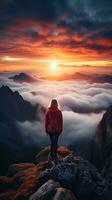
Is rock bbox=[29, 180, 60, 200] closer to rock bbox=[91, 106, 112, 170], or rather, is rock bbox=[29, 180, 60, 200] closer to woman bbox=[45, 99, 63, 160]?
woman bbox=[45, 99, 63, 160]

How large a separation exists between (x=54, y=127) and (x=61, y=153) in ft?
19.2

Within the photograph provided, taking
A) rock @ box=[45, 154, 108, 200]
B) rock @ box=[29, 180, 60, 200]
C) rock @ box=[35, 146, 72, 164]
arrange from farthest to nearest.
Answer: rock @ box=[35, 146, 72, 164], rock @ box=[45, 154, 108, 200], rock @ box=[29, 180, 60, 200]

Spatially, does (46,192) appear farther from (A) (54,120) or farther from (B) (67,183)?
(A) (54,120)

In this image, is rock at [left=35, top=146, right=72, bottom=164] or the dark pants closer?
the dark pants

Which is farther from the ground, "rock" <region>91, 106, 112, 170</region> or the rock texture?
"rock" <region>91, 106, 112, 170</region>

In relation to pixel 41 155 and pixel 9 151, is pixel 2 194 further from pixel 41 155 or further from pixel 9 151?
pixel 9 151

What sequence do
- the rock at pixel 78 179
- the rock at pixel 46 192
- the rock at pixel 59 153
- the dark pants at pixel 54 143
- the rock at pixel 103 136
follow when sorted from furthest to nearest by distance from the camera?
the rock at pixel 103 136, the rock at pixel 59 153, the dark pants at pixel 54 143, the rock at pixel 78 179, the rock at pixel 46 192

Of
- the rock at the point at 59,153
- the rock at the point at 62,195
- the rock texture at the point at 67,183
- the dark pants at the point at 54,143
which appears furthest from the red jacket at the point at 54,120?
the rock at the point at 62,195

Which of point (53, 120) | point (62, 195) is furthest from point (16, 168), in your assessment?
point (62, 195)

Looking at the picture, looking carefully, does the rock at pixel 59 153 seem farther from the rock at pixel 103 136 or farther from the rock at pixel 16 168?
the rock at pixel 103 136

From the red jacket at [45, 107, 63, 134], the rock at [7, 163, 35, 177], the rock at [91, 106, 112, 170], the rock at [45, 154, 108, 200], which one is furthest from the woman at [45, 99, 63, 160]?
the rock at [91, 106, 112, 170]

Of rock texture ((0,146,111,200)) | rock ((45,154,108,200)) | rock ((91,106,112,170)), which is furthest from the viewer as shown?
rock ((91,106,112,170))

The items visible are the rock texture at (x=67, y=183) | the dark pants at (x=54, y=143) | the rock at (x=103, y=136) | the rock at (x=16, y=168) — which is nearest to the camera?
the rock texture at (x=67, y=183)

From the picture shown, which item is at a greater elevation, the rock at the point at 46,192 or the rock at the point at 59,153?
the rock at the point at 59,153
